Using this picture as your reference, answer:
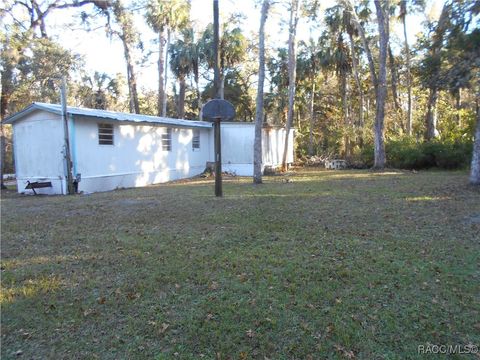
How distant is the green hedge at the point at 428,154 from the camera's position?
57.1 feet

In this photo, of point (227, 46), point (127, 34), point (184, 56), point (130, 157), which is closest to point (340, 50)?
point (227, 46)

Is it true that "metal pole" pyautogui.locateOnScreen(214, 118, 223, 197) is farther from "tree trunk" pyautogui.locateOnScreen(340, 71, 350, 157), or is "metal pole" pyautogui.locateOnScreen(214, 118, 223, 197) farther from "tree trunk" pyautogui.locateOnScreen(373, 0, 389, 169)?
"tree trunk" pyautogui.locateOnScreen(340, 71, 350, 157)

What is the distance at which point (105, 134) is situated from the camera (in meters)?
13.6

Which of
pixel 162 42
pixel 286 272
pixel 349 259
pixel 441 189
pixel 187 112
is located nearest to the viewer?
pixel 286 272

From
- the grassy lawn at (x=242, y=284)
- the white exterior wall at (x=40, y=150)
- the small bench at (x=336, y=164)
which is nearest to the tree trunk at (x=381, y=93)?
the small bench at (x=336, y=164)

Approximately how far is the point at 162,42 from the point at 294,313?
978 inches

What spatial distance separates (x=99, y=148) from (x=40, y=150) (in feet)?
6.03

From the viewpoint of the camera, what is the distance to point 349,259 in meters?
4.75

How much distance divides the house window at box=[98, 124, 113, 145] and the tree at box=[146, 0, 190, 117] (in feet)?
A: 38.4

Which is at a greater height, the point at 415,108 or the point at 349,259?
the point at 415,108

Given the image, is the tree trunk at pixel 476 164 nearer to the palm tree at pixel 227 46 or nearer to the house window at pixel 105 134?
the house window at pixel 105 134

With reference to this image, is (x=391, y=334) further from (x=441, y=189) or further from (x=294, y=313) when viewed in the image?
(x=441, y=189)

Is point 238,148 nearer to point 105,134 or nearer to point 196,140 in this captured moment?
point 196,140

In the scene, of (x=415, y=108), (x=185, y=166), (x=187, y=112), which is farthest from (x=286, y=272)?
(x=187, y=112)
